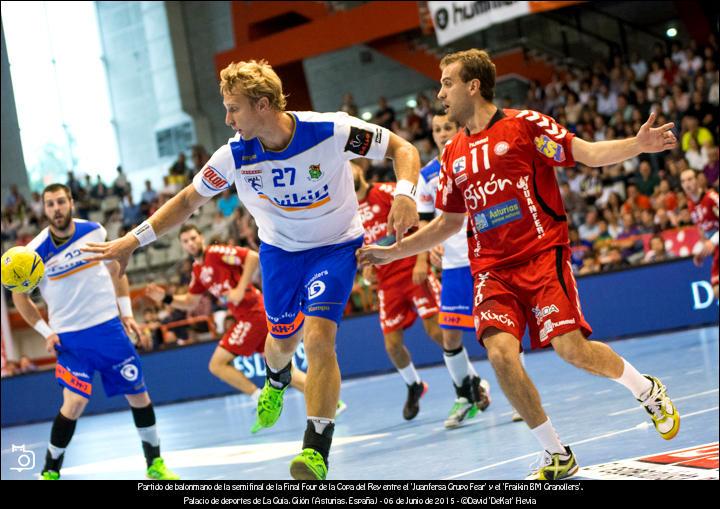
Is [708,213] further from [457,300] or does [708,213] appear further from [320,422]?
[320,422]

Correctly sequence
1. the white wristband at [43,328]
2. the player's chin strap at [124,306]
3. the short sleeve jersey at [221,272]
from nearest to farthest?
Answer: the player's chin strap at [124,306] < the white wristband at [43,328] < the short sleeve jersey at [221,272]

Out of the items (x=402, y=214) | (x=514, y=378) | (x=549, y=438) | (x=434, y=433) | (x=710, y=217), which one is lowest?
(x=434, y=433)

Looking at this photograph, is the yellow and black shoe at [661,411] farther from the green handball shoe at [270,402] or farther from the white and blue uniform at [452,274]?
the white and blue uniform at [452,274]

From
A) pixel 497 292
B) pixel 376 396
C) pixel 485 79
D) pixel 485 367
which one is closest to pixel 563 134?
pixel 485 79

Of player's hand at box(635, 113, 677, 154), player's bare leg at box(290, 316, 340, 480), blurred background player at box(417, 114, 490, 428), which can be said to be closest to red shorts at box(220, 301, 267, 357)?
blurred background player at box(417, 114, 490, 428)

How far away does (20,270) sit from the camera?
22.2ft

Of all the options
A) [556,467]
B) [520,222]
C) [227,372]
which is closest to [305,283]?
[520,222]

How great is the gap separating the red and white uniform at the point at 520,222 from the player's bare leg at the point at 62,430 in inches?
155

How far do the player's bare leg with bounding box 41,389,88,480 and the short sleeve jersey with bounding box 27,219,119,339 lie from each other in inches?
23.0

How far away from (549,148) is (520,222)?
1.43 ft

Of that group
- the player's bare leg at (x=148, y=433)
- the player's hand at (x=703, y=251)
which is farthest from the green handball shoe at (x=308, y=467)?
the player's hand at (x=703, y=251)

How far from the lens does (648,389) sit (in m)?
5.29

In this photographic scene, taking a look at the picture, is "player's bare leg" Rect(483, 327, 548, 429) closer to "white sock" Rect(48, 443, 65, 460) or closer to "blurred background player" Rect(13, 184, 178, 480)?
"blurred background player" Rect(13, 184, 178, 480)

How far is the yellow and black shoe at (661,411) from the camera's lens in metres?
5.16
